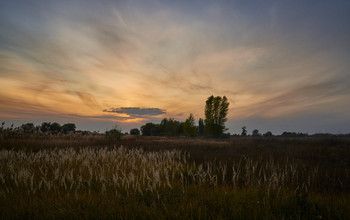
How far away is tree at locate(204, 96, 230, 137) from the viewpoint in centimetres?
4597

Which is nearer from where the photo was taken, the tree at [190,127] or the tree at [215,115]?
the tree at [215,115]

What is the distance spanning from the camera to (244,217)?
2408mm

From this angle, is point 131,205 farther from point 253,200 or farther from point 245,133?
point 245,133

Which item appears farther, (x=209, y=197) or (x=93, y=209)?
(x=209, y=197)

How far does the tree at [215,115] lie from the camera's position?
46.0 meters

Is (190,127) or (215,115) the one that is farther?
(190,127)

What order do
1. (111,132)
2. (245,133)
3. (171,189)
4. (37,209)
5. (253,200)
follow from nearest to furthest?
(37,209) → (253,200) → (171,189) → (111,132) → (245,133)

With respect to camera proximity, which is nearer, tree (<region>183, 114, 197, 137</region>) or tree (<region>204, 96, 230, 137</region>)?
tree (<region>204, 96, 230, 137</region>)

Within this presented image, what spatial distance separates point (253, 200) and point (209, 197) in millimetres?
724

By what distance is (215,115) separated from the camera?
4706 centimetres

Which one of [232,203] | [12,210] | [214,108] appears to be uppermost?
[214,108]

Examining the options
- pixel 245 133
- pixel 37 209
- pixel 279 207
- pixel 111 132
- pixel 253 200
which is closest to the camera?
pixel 37 209

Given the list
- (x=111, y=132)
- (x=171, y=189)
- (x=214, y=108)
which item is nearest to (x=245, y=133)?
(x=214, y=108)

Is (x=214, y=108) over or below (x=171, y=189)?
over
